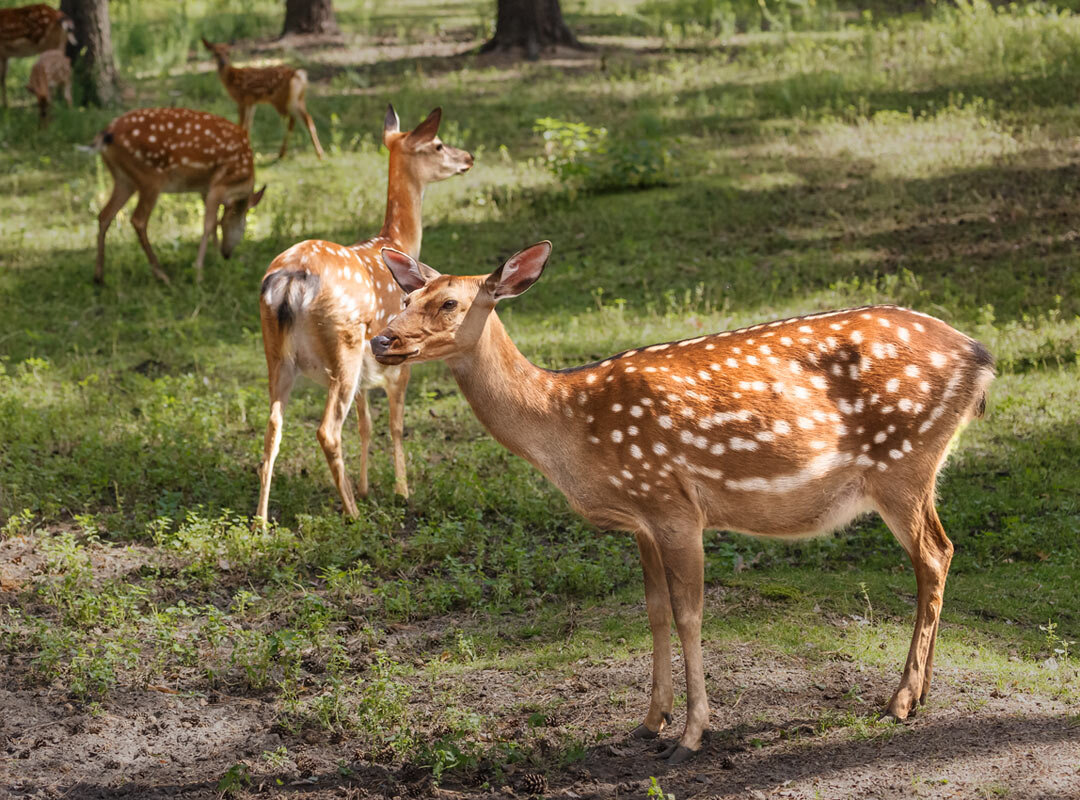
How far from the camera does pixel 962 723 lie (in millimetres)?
4891

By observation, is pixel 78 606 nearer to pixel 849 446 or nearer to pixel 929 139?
pixel 849 446

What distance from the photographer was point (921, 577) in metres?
5.03

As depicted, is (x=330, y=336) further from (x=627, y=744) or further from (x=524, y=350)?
(x=627, y=744)

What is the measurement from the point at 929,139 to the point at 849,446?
975cm

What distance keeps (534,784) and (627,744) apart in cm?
55

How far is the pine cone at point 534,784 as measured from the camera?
461 centimetres

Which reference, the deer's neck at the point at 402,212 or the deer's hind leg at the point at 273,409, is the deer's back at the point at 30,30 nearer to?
the deer's neck at the point at 402,212

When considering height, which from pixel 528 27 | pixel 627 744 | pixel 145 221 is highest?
pixel 528 27

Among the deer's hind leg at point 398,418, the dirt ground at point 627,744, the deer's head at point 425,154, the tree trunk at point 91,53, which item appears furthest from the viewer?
the tree trunk at point 91,53

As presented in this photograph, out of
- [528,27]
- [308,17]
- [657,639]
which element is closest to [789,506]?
[657,639]

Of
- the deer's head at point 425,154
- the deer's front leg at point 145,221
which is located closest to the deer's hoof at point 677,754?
the deer's head at point 425,154

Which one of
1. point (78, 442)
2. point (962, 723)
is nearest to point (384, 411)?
point (78, 442)

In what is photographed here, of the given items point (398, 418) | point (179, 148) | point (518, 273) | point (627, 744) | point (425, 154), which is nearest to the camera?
point (518, 273)

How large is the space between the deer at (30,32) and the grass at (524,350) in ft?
3.49
